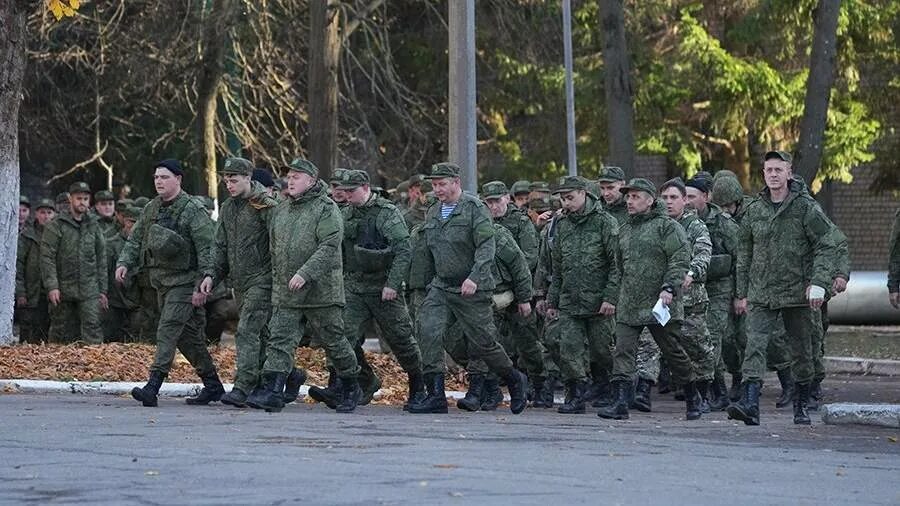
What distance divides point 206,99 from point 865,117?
39.1 ft

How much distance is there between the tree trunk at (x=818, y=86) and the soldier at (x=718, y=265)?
902 centimetres

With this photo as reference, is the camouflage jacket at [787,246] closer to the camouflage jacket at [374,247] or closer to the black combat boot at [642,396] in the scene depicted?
the black combat boot at [642,396]

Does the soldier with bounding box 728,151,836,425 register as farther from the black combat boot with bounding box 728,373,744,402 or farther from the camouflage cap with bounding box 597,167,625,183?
the black combat boot with bounding box 728,373,744,402

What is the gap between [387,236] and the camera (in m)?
15.1

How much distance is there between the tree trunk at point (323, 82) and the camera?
2481 centimetres

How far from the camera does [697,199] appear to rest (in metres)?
17.0

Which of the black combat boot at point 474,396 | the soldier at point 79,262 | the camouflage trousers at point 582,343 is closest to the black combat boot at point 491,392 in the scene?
the black combat boot at point 474,396

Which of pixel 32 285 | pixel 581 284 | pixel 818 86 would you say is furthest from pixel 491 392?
pixel 818 86

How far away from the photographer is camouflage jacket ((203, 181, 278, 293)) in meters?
14.9

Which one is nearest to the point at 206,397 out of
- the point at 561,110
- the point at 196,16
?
the point at 196,16

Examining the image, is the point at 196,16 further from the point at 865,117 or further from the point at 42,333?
the point at 865,117

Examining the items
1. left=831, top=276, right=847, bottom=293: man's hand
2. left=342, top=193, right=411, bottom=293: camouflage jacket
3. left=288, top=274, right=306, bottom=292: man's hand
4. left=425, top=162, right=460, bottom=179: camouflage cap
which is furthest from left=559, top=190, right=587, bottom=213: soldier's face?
left=288, top=274, right=306, bottom=292: man's hand

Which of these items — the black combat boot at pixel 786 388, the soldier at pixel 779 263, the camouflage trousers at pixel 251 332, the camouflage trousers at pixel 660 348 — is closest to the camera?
the soldier at pixel 779 263

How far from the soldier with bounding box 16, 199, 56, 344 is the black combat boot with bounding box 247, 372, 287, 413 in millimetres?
7962
